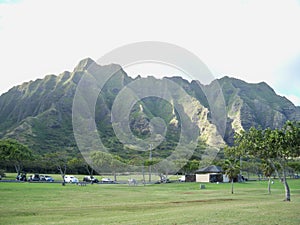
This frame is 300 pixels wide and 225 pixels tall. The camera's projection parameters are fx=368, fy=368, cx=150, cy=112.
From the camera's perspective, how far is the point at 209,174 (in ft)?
357

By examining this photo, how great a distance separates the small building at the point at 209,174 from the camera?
109 m

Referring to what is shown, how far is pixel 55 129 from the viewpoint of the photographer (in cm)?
19075

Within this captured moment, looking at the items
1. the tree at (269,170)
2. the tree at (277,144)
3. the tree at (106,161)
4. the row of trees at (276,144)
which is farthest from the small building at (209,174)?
the tree at (277,144)

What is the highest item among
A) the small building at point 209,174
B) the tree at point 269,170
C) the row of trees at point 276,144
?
the row of trees at point 276,144

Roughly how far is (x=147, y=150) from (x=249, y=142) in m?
105

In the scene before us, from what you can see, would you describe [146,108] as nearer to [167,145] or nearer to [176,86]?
[176,86]

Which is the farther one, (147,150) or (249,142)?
(147,150)

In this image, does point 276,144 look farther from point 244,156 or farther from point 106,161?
point 106,161

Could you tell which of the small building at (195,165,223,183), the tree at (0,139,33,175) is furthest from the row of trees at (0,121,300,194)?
the small building at (195,165,223,183)

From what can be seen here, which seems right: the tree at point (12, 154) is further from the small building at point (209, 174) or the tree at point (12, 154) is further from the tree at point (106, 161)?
the small building at point (209, 174)

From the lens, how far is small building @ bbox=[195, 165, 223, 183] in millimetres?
108875

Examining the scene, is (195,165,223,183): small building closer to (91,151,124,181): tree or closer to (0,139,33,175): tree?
(91,151,124,181): tree

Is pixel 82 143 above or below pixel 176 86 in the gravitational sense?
below

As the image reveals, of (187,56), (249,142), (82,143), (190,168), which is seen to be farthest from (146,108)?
(249,142)
